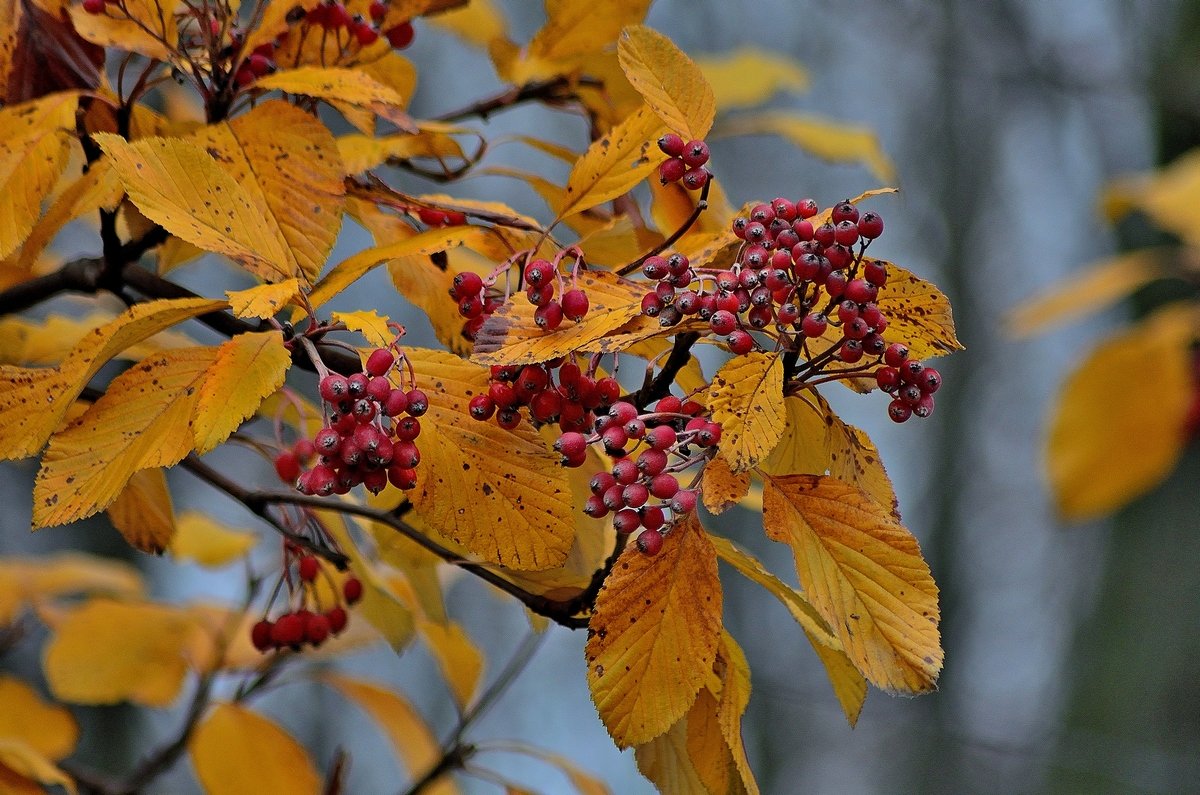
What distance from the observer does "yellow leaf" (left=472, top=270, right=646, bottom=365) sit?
46 cm

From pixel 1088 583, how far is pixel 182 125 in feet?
10.5

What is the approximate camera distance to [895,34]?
3631mm

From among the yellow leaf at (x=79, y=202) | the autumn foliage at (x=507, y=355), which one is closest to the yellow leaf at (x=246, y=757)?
the autumn foliage at (x=507, y=355)

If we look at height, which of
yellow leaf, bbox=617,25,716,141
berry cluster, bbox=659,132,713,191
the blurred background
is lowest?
the blurred background

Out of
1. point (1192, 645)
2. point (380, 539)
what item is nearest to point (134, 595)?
point (380, 539)

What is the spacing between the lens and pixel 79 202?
0.58m

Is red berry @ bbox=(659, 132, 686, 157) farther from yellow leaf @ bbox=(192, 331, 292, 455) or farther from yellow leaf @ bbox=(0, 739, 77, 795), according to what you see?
yellow leaf @ bbox=(0, 739, 77, 795)

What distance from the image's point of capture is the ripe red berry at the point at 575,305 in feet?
1.60

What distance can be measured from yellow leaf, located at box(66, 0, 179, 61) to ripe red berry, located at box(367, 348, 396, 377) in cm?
24

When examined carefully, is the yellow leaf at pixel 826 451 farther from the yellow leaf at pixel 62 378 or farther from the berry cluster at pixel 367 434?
the yellow leaf at pixel 62 378

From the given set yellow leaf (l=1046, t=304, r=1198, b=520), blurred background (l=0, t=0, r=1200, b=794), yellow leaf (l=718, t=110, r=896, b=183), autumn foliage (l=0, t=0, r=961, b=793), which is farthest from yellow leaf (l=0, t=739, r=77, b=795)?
blurred background (l=0, t=0, r=1200, b=794)

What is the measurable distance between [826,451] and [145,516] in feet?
1.49

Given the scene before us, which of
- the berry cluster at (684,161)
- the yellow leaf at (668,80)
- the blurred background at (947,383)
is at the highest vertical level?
the yellow leaf at (668,80)

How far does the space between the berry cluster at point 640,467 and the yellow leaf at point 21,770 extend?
0.41 m
